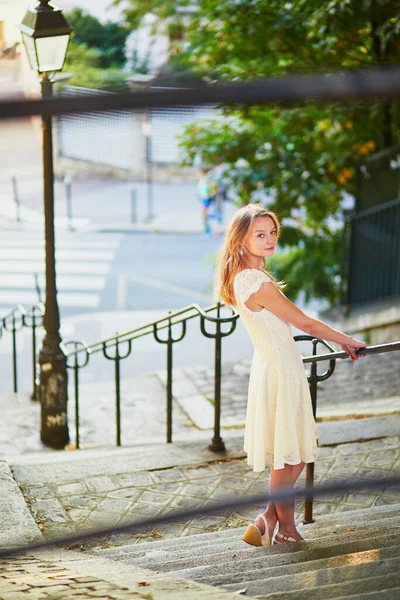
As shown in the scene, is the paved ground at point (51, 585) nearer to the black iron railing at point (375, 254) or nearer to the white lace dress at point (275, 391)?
the white lace dress at point (275, 391)

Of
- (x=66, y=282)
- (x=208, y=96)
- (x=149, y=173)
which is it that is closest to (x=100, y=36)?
(x=149, y=173)

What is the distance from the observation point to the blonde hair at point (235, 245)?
3.68 metres

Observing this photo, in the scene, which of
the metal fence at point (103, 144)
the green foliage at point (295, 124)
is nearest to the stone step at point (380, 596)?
the green foliage at point (295, 124)

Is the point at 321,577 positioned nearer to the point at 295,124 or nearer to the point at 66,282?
the point at 295,124

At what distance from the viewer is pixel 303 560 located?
3.34 m

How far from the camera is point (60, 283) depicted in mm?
15594

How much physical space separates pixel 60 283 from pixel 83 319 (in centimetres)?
287

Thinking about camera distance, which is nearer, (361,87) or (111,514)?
(361,87)

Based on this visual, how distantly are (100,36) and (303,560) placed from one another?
22.6m

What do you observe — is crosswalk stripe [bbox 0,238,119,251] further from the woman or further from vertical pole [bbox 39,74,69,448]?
the woman

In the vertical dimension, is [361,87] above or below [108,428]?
above

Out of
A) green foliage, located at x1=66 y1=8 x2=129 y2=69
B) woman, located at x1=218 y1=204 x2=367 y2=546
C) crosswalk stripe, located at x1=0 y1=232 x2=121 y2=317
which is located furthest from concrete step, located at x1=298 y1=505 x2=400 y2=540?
green foliage, located at x1=66 y1=8 x2=129 y2=69

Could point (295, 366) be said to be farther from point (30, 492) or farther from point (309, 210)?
point (309, 210)

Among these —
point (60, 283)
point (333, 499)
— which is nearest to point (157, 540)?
point (333, 499)
